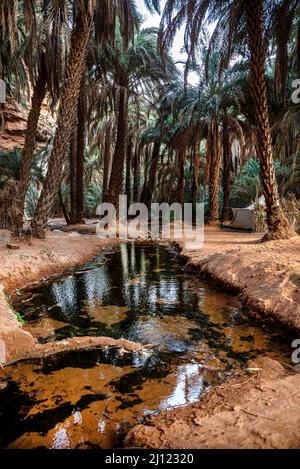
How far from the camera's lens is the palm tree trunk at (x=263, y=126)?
882 cm

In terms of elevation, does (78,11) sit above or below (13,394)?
above

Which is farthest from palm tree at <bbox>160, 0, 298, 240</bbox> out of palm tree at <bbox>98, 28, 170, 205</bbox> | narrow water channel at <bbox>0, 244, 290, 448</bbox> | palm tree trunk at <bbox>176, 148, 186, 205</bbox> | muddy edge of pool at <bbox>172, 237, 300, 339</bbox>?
palm tree trunk at <bbox>176, 148, 186, 205</bbox>

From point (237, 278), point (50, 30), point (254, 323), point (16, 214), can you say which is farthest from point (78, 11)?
point (254, 323)

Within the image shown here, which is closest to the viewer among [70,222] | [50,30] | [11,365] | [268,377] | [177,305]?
[268,377]

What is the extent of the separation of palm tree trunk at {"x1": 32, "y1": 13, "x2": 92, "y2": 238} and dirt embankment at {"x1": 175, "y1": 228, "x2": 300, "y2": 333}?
419 cm

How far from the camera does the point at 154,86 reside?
18.0 m

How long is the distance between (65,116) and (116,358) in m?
7.64

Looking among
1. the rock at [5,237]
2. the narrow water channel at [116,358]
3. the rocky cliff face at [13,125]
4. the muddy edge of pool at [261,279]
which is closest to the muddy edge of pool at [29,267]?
the narrow water channel at [116,358]

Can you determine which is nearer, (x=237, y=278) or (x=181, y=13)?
(x=237, y=278)

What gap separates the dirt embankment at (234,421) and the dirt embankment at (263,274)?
1.55m

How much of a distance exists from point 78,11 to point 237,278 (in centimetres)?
814

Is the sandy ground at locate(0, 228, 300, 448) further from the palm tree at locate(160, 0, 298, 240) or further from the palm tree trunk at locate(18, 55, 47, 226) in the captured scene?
the palm tree trunk at locate(18, 55, 47, 226)

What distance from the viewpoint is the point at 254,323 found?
15.4 feet
